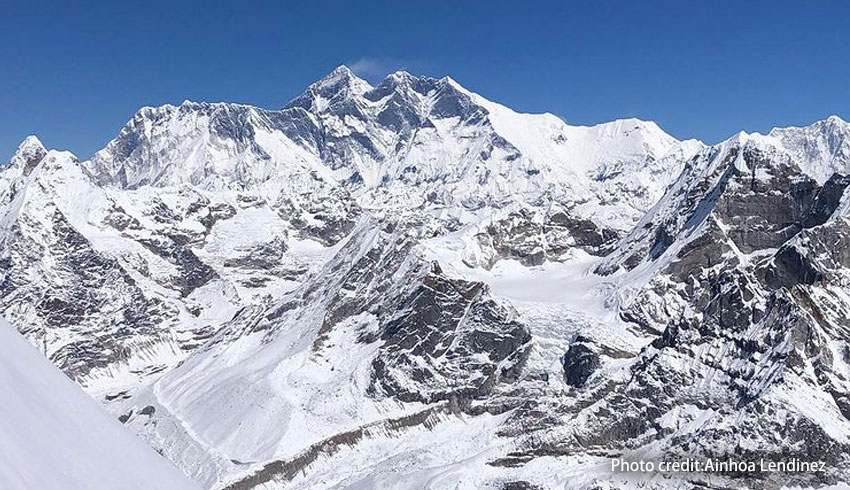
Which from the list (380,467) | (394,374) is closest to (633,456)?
(380,467)

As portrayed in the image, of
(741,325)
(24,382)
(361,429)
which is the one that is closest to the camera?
(24,382)

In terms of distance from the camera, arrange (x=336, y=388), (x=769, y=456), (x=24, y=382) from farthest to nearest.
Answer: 1. (x=336, y=388)
2. (x=769, y=456)
3. (x=24, y=382)

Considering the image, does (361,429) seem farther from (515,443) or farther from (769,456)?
(769,456)

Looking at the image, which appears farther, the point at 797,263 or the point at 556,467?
the point at 797,263

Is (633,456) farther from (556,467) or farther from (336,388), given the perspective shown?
(336,388)

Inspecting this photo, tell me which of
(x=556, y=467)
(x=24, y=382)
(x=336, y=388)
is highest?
(x=24, y=382)

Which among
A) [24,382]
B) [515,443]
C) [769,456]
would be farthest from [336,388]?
[24,382]

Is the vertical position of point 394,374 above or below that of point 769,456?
above
